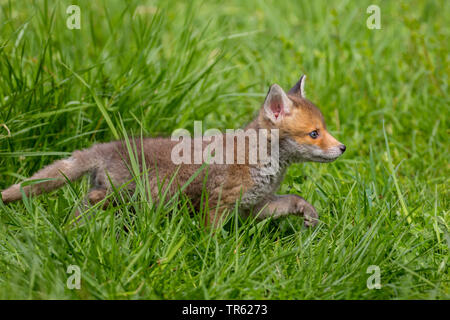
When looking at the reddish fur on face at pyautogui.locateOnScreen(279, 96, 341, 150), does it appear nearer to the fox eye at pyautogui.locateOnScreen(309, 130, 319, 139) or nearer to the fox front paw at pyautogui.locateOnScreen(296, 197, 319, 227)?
the fox eye at pyautogui.locateOnScreen(309, 130, 319, 139)

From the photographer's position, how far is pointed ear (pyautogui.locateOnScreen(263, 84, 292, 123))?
4844mm

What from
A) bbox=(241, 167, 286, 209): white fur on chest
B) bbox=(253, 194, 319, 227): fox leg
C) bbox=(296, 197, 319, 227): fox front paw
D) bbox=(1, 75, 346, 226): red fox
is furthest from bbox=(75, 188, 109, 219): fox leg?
bbox=(296, 197, 319, 227): fox front paw

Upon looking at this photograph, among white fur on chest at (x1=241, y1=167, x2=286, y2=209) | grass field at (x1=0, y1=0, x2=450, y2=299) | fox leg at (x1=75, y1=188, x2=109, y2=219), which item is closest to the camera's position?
grass field at (x1=0, y1=0, x2=450, y2=299)

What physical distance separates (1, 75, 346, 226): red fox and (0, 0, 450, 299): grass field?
0.49 ft

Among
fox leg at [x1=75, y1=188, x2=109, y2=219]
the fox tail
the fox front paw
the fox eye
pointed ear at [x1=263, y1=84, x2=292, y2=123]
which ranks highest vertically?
pointed ear at [x1=263, y1=84, x2=292, y2=123]

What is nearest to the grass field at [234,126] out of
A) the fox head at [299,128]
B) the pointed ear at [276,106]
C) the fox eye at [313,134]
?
the fox head at [299,128]

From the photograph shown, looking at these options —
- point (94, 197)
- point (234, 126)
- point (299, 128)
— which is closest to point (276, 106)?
point (299, 128)

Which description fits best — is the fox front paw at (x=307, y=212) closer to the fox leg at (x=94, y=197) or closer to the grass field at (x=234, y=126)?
the grass field at (x=234, y=126)

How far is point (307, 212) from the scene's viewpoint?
4801 mm

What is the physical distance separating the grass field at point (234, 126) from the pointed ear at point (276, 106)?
0.76 m

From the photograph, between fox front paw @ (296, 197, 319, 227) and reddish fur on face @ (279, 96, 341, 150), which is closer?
fox front paw @ (296, 197, 319, 227)

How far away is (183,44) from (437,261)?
340cm

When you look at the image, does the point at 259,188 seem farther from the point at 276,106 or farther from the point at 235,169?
the point at 276,106

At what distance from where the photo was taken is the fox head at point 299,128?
4840mm
